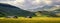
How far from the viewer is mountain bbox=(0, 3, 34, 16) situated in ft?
9.14

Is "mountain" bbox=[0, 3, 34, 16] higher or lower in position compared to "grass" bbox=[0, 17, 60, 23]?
higher

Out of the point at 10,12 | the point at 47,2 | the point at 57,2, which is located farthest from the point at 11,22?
the point at 57,2

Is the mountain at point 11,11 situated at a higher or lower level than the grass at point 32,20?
higher

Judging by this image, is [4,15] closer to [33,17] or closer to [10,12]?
[10,12]

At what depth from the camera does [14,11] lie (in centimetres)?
281

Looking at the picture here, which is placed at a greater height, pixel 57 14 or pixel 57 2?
pixel 57 2

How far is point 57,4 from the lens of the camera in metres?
2.70

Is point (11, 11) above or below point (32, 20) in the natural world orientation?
above

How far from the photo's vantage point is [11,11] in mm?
2803

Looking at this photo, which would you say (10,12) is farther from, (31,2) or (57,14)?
(57,14)

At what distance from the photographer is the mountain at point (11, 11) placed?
110 inches

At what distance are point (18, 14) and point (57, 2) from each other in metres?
0.80

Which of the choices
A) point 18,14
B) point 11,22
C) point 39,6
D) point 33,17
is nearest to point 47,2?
point 39,6

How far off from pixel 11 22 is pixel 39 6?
0.64 m
